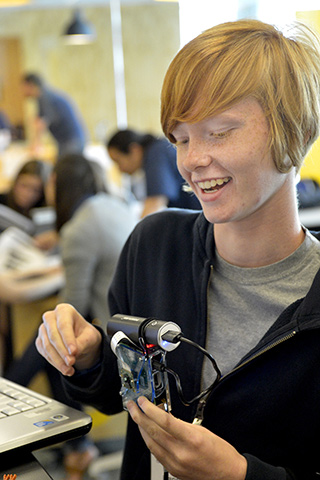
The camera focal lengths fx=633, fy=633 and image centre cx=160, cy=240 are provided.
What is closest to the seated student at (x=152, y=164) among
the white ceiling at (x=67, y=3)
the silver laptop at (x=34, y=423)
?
the silver laptop at (x=34, y=423)

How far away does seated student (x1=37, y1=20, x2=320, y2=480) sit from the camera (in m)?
0.93

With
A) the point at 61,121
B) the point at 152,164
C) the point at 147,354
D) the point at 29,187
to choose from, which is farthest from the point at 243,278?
the point at 61,121

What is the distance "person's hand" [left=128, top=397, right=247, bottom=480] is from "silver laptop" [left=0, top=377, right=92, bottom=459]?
0.36 feet

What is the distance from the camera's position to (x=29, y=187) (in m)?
3.64

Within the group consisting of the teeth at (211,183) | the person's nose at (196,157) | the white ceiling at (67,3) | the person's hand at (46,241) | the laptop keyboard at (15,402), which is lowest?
the person's hand at (46,241)

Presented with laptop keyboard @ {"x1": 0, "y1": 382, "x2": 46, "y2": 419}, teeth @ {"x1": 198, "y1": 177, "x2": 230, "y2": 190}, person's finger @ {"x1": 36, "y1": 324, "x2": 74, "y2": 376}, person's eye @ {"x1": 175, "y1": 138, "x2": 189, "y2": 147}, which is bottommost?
laptop keyboard @ {"x1": 0, "y1": 382, "x2": 46, "y2": 419}

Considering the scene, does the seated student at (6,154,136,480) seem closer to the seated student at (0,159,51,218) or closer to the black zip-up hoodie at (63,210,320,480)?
the seated student at (0,159,51,218)

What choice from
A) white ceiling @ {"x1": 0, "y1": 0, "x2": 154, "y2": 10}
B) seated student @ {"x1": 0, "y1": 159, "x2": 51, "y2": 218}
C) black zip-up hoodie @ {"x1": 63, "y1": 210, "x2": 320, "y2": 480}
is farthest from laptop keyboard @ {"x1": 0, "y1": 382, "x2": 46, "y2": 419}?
white ceiling @ {"x1": 0, "y1": 0, "x2": 154, "y2": 10}

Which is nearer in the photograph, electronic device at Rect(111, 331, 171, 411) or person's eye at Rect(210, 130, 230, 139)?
electronic device at Rect(111, 331, 171, 411)

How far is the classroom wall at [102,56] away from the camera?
29.3 ft

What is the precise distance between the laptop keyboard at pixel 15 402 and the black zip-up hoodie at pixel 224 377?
0.12m

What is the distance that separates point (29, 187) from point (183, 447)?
301 cm

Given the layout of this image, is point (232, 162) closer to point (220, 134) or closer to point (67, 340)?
point (220, 134)

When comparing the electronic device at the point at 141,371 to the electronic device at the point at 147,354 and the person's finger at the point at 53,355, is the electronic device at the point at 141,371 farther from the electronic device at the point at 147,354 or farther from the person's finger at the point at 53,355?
Answer: the person's finger at the point at 53,355
